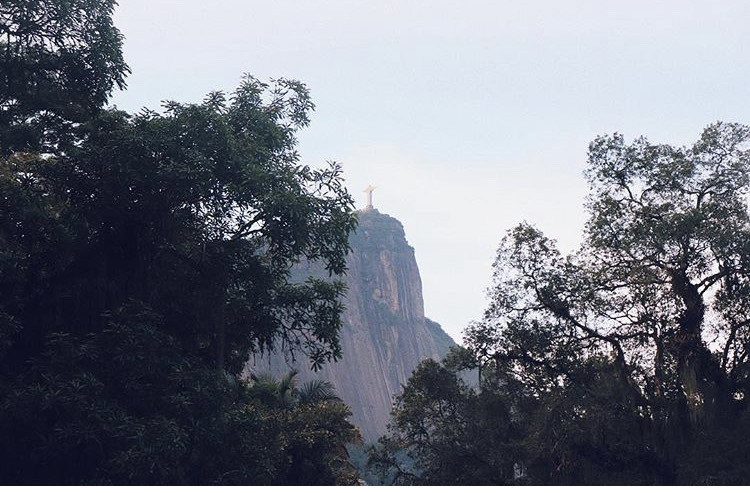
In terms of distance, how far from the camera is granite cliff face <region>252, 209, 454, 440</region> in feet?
369

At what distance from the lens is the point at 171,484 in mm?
12070

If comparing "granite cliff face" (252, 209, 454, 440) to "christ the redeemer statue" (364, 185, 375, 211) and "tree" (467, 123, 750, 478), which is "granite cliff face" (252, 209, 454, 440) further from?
"tree" (467, 123, 750, 478)

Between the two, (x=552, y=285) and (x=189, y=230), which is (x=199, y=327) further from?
(x=552, y=285)

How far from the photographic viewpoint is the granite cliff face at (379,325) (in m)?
112

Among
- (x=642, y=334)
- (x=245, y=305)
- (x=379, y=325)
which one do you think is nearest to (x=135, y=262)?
(x=245, y=305)

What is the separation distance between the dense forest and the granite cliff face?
86.9 m

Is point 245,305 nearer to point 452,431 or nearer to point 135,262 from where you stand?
point 135,262

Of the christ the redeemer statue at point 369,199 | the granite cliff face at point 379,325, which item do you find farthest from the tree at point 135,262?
the christ the redeemer statue at point 369,199

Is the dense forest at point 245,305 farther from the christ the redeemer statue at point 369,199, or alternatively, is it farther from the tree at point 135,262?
the christ the redeemer statue at point 369,199


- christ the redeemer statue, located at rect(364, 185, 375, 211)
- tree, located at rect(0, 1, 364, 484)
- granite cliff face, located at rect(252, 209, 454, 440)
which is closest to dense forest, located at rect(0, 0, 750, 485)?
tree, located at rect(0, 1, 364, 484)

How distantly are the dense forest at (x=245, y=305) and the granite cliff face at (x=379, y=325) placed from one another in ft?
285

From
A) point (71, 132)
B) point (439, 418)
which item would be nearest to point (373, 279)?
point (439, 418)

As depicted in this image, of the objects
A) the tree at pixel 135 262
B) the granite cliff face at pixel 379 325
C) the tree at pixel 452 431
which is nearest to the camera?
the tree at pixel 135 262

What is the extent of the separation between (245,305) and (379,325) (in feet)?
368
